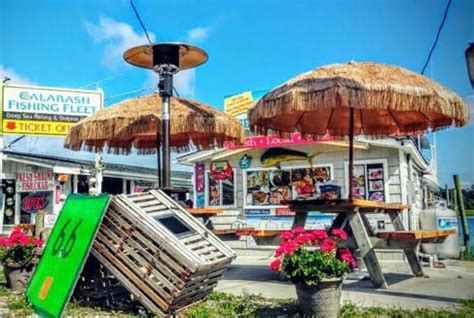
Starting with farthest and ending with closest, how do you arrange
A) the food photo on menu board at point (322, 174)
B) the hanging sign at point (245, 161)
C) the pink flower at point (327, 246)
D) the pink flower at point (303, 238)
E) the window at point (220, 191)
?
1. the window at point (220, 191)
2. the hanging sign at point (245, 161)
3. the food photo on menu board at point (322, 174)
4. the pink flower at point (303, 238)
5. the pink flower at point (327, 246)

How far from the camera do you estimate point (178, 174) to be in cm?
2467

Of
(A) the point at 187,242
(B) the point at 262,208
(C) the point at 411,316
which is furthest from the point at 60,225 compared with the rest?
(B) the point at 262,208

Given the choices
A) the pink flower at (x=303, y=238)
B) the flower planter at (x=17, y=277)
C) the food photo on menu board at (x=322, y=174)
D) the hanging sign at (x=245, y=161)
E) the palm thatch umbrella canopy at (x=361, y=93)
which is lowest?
the flower planter at (x=17, y=277)

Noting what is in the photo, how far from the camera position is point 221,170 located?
11.5 m

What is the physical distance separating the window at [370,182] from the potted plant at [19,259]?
6.27 metres

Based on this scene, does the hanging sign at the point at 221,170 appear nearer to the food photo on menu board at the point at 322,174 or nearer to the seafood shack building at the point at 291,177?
the seafood shack building at the point at 291,177

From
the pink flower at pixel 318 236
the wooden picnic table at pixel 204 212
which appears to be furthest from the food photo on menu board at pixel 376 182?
the pink flower at pixel 318 236

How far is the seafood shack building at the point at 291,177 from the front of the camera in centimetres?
952

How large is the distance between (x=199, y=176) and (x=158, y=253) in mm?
7978

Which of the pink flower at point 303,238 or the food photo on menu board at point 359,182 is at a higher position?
the food photo on menu board at point 359,182

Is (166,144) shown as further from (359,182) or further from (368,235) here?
(359,182)

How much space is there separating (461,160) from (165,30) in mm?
3861

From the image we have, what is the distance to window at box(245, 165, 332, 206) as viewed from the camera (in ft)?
34.2

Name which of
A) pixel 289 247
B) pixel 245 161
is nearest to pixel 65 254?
pixel 289 247
